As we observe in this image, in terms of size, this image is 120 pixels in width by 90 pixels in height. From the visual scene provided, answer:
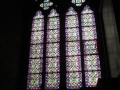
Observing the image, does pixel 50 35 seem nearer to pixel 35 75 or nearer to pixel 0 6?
Result: pixel 35 75

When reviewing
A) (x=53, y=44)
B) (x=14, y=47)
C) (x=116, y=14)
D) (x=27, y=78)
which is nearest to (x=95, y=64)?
(x=53, y=44)

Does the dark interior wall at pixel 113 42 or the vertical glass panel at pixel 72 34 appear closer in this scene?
→ the dark interior wall at pixel 113 42

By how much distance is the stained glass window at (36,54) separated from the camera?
21.2ft

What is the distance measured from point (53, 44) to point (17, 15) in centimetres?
154

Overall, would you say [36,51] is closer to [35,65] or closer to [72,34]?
[35,65]

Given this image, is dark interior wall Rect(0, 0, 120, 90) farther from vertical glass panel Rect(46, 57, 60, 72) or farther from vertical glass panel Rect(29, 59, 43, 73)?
vertical glass panel Rect(46, 57, 60, 72)

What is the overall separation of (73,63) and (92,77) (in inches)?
29.0

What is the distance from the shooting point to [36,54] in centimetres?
686

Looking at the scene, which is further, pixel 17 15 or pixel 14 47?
pixel 17 15

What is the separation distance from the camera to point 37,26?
7301 mm

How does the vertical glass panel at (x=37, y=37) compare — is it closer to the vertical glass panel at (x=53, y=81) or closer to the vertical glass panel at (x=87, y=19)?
the vertical glass panel at (x=53, y=81)

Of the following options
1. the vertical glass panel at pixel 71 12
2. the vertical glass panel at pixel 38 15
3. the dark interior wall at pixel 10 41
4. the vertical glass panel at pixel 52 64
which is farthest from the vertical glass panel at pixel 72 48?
the dark interior wall at pixel 10 41

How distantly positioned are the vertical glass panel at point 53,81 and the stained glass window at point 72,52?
0.31m

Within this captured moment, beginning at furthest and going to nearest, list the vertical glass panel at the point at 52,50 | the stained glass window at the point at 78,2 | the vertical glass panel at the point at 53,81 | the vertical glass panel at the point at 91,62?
the stained glass window at the point at 78,2, the vertical glass panel at the point at 52,50, the vertical glass panel at the point at 91,62, the vertical glass panel at the point at 53,81
